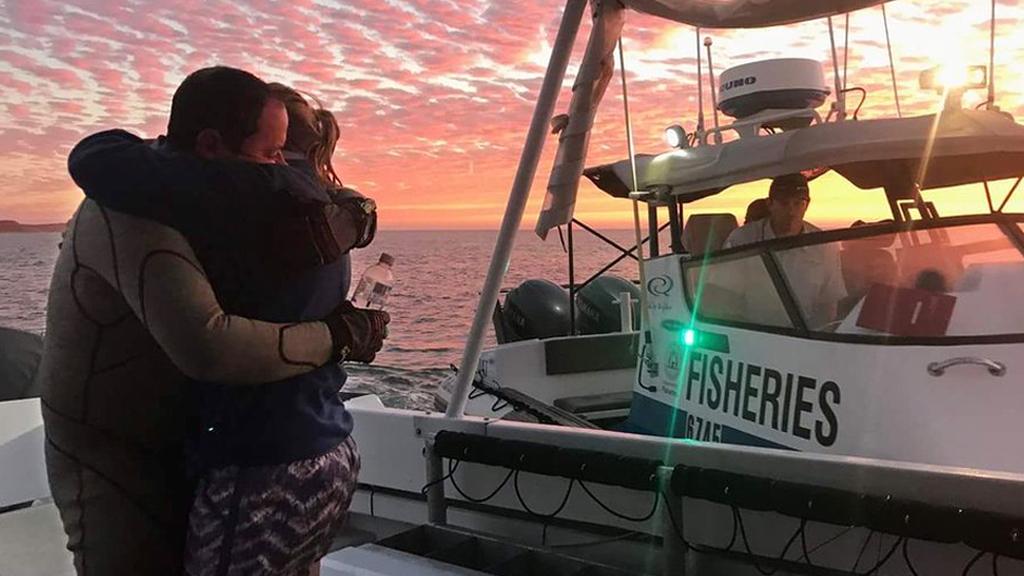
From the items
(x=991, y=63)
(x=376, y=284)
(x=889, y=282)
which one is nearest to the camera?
(x=376, y=284)

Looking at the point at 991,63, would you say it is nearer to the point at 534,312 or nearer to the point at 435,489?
the point at 435,489

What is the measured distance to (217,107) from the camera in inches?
62.3

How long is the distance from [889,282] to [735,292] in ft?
2.31

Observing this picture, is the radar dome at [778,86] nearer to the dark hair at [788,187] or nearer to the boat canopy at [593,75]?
the dark hair at [788,187]

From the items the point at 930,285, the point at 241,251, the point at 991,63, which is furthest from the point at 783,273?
the point at 241,251

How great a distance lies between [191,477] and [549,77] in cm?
226

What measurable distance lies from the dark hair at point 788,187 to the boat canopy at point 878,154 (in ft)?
0.39

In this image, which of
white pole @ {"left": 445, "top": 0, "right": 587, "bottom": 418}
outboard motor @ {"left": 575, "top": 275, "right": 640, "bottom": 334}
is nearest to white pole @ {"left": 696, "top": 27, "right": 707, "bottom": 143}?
white pole @ {"left": 445, "top": 0, "right": 587, "bottom": 418}

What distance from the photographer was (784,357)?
11.7 feet

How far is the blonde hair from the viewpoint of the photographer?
1817 millimetres

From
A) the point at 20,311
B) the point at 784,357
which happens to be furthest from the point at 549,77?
the point at 20,311

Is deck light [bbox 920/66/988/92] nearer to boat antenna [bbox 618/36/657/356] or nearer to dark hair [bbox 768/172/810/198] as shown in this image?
dark hair [bbox 768/172/810/198]

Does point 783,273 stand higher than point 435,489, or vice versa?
point 783,273

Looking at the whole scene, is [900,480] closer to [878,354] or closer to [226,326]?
[878,354]
